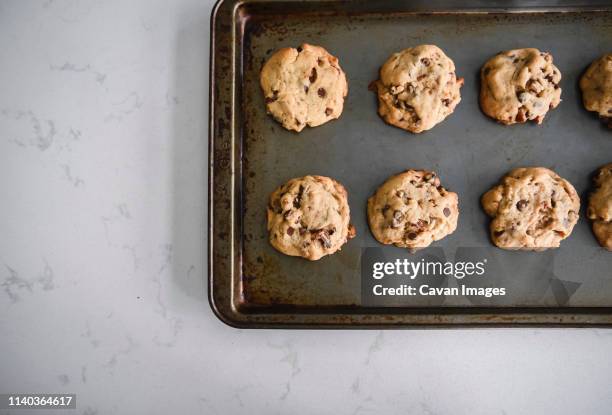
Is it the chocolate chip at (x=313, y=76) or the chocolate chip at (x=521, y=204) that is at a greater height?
the chocolate chip at (x=313, y=76)

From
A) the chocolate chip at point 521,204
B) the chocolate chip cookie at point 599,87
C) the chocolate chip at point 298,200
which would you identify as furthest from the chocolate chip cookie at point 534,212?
the chocolate chip at point 298,200

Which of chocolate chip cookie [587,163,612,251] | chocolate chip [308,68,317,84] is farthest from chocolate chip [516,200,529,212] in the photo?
chocolate chip [308,68,317,84]

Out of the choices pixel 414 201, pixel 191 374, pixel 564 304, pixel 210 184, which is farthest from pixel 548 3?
pixel 191 374

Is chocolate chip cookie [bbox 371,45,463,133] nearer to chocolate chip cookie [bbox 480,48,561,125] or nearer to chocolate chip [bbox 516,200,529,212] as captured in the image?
chocolate chip cookie [bbox 480,48,561,125]

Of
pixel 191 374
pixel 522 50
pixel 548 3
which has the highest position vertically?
pixel 548 3

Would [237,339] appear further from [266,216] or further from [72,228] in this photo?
[72,228]

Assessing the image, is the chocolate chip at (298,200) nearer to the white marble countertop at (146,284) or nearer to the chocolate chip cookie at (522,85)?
the white marble countertop at (146,284)
